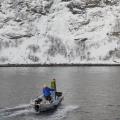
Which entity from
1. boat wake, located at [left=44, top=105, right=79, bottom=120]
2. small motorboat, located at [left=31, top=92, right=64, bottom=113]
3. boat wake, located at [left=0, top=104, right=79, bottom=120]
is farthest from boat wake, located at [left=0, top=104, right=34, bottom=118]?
boat wake, located at [left=44, top=105, right=79, bottom=120]

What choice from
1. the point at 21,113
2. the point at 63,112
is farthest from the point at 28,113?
the point at 63,112

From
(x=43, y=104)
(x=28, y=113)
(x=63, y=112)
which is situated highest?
(x=43, y=104)

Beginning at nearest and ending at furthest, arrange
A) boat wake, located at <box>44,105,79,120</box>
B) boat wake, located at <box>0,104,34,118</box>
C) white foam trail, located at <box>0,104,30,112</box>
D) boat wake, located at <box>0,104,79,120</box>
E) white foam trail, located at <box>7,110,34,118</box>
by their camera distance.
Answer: boat wake, located at <box>0,104,79,120</box>
boat wake, located at <box>44,105,79,120</box>
white foam trail, located at <box>7,110,34,118</box>
boat wake, located at <box>0,104,34,118</box>
white foam trail, located at <box>0,104,30,112</box>

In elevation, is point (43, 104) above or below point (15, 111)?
above

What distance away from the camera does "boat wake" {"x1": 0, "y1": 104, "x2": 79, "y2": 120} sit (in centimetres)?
5362

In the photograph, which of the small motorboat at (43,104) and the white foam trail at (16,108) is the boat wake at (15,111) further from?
the small motorboat at (43,104)

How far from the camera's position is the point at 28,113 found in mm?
56375

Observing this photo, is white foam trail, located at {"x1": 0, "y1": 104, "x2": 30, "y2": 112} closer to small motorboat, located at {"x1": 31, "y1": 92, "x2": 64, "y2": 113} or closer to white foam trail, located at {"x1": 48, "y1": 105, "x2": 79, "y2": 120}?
small motorboat, located at {"x1": 31, "y1": 92, "x2": 64, "y2": 113}

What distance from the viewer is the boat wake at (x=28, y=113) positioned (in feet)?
176

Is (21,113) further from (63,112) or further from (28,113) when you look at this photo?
(63,112)

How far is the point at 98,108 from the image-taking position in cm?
6219

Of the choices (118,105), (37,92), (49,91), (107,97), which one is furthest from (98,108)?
(37,92)

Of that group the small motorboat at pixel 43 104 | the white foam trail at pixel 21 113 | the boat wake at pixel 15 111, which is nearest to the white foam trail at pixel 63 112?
the small motorboat at pixel 43 104

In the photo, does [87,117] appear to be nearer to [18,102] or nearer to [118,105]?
[118,105]
